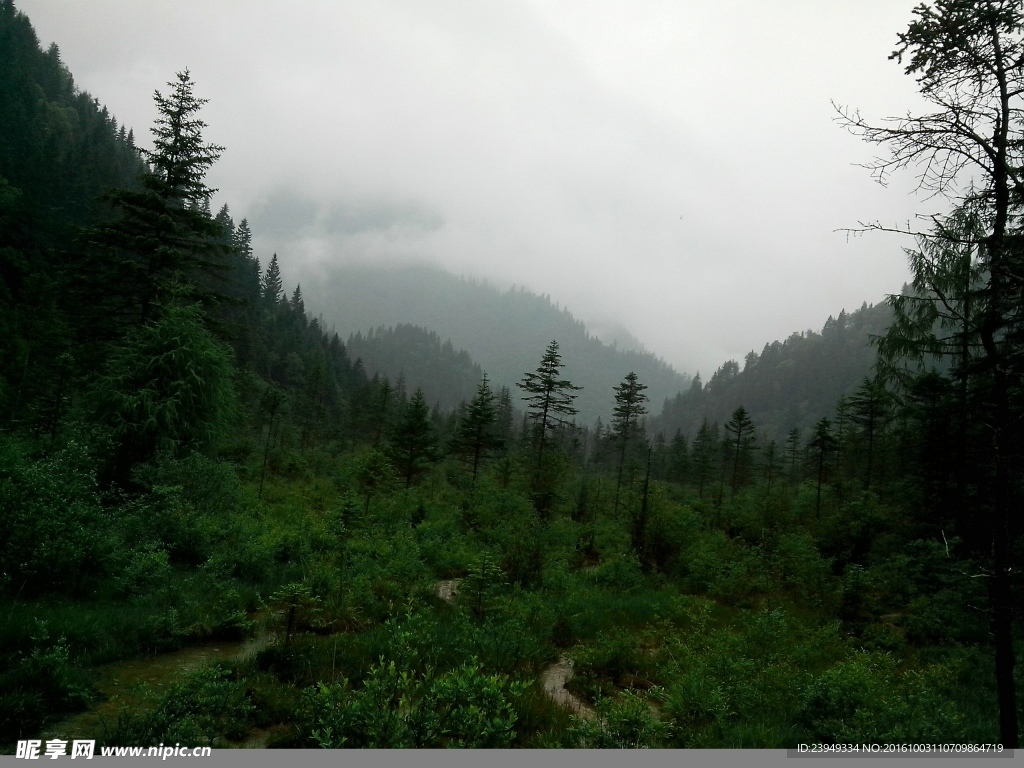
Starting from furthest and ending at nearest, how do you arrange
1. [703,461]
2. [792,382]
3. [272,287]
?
[792,382]
[272,287]
[703,461]

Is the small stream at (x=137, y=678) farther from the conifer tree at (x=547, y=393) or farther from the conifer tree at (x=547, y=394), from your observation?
the conifer tree at (x=547, y=393)

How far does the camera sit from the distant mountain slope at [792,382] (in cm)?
14362

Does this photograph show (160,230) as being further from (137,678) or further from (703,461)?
(703,461)

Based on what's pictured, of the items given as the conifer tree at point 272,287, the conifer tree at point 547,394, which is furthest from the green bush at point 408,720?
the conifer tree at point 272,287

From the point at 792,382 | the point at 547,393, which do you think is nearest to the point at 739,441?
the point at 547,393

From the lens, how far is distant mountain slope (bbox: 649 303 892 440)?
471 feet

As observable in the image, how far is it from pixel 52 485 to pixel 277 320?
103 m

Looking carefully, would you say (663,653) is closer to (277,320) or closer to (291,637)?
(291,637)

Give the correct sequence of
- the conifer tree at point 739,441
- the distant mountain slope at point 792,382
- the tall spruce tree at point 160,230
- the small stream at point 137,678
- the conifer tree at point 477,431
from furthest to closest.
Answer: the distant mountain slope at point 792,382 → the conifer tree at point 739,441 → the conifer tree at point 477,431 → the tall spruce tree at point 160,230 → the small stream at point 137,678

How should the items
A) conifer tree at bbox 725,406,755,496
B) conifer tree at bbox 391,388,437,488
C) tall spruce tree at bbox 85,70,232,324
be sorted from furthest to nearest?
conifer tree at bbox 725,406,755,496, conifer tree at bbox 391,388,437,488, tall spruce tree at bbox 85,70,232,324

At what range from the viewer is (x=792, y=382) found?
520 ft

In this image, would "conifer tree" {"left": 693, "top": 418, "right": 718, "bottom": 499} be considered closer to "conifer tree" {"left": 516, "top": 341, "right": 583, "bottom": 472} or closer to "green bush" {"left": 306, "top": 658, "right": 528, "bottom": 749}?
"conifer tree" {"left": 516, "top": 341, "right": 583, "bottom": 472}

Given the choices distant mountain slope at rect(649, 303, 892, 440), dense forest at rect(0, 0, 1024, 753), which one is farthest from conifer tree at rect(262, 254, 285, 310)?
distant mountain slope at rect(649, 303, 892, 440)

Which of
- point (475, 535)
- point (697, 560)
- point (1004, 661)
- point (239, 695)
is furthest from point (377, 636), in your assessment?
point (697, 560)
